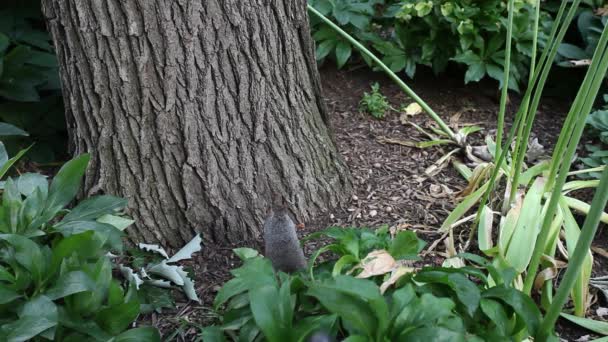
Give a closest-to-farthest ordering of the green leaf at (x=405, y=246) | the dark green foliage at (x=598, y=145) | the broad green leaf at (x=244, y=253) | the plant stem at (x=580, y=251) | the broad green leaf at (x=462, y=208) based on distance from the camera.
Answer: the plant stem at (x=580, y=251), the green leaf at (x=405, y=246), the broad green leaf at (x=244, y=253), the broad green leaf at (x=462, y=208), the dark green foliage at (x=598, y=145)

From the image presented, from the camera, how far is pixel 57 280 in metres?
1.92

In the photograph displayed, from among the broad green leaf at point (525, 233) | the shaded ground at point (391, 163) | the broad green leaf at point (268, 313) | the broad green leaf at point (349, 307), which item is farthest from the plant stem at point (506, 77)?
the broad green leaf at point (268, 313)

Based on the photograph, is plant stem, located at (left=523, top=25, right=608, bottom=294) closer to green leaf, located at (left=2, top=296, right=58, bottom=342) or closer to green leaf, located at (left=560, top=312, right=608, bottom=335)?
green leaf, located at (left=560, top=312, right=608, bottom=335)

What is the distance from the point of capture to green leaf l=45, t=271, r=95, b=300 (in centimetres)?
187

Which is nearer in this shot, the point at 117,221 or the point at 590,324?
the point at 590,324

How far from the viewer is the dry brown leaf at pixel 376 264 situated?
196 cm

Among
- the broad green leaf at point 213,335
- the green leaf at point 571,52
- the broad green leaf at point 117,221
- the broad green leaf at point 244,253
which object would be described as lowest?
the broad green leaf at point 213,335

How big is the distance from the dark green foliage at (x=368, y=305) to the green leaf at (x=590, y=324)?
431 millimetres

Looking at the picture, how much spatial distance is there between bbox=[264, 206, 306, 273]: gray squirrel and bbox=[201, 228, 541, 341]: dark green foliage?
0.08 m

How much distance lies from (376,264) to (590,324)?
88cm

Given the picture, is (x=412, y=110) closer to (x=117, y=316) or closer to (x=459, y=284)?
(x=459, y=284)

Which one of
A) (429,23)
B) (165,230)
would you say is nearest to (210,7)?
(165,230)

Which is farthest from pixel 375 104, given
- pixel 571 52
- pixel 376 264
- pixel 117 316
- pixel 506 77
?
pixel 117 316

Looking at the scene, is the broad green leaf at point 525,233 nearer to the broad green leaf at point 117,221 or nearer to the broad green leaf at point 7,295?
the broad green leaf at point 117,221
